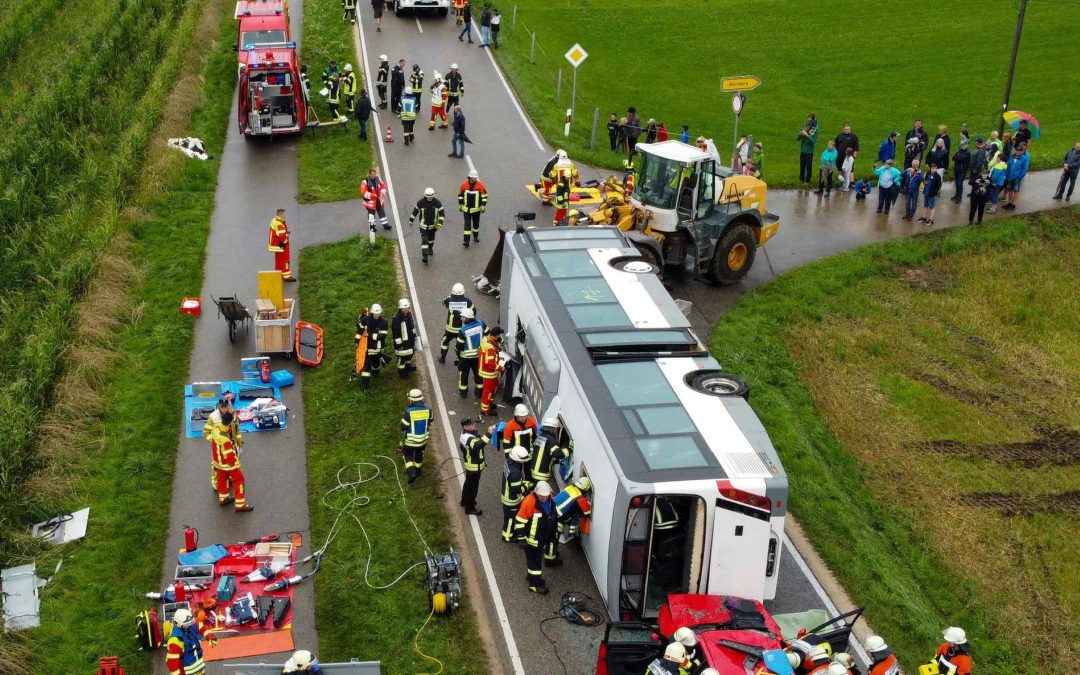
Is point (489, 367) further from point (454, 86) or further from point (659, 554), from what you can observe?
point (454, 86)

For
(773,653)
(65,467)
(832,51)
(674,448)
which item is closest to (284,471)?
(65,467)

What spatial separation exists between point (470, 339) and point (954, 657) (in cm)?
887

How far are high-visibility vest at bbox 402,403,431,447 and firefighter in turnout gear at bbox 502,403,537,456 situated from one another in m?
1.35

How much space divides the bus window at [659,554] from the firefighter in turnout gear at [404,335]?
6.92m

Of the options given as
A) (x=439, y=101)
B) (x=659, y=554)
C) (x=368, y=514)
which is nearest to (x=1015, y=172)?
(x=439, y=101)

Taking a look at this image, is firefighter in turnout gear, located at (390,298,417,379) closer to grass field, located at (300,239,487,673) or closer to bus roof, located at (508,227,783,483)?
grass field, located at (300,239,487,673)

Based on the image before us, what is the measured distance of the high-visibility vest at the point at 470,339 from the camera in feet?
59.5

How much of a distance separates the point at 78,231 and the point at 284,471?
9.97 meters

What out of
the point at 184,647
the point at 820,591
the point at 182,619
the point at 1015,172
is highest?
the point at 1015,172

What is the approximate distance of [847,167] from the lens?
2758cm

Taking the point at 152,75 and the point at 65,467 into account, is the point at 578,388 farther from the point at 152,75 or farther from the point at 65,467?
the point at 152,75

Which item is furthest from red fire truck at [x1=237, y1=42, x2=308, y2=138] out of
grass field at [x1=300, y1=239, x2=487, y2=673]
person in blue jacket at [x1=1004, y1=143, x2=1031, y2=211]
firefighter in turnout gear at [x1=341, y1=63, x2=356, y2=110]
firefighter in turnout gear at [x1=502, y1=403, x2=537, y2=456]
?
person in blue jacket at [x1=1004, y1=143, x2=1031, y2=211]

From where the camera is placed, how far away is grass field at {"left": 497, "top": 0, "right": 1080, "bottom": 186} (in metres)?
32.7

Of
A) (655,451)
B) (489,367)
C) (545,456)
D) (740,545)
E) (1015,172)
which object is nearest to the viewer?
(740,545)
